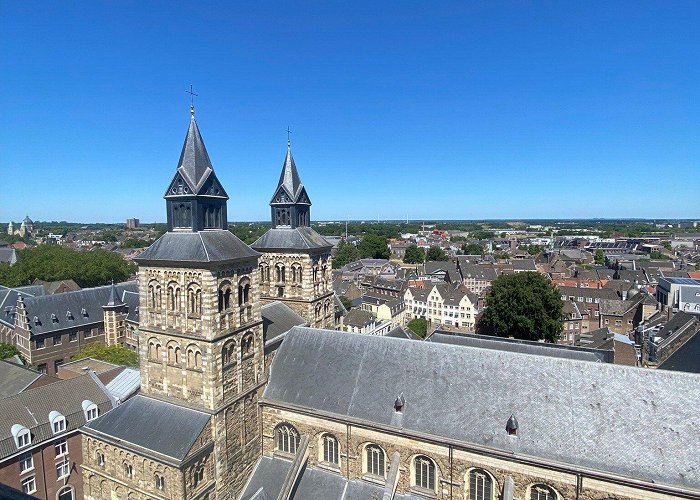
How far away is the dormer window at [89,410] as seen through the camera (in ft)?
107

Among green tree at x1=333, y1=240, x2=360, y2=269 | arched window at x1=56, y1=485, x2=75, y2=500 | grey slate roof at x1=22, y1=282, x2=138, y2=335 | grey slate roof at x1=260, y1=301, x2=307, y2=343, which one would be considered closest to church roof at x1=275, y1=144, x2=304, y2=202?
grey slate roof at x1=260, y1=301, x2=307, y2=343

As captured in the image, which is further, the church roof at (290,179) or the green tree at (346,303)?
the green tree at (346,303)

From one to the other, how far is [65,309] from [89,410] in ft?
117

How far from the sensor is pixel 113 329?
61375 mm

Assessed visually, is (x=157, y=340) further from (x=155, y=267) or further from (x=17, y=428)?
(x=17, y=428)

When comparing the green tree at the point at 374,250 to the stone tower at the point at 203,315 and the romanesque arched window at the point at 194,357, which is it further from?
the romanesque arched window at the point at 194,357

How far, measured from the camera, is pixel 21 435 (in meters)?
28.1

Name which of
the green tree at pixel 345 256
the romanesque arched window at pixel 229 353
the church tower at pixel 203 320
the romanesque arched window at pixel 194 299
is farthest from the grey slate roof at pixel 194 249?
the green tree at pixel 345 256

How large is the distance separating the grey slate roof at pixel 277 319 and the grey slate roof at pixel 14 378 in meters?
23.4

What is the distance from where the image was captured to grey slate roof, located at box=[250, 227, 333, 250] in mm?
33062

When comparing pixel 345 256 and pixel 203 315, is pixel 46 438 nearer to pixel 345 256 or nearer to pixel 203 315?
pixel 203 315

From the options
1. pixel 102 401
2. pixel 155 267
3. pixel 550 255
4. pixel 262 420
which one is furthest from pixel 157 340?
pixel 550 255

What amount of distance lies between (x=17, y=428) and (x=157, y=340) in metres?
14.3

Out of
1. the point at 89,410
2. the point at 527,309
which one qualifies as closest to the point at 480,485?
the point at 89,410
